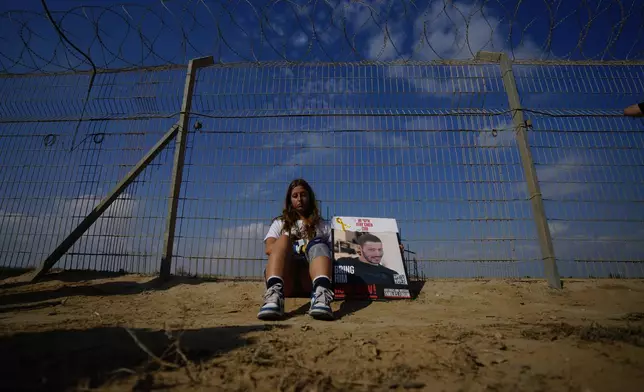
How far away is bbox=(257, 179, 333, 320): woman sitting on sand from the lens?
7.62 feet

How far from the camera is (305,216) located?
3.28m

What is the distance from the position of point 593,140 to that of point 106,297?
5.99 metres

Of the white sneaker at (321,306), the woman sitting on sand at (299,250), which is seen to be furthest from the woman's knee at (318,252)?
the white sneaker at (321,306)

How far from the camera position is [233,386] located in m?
1.13

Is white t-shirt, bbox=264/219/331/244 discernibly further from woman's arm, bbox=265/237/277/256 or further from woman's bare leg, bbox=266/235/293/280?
woman's bare leg, bbox=266/235/293/280

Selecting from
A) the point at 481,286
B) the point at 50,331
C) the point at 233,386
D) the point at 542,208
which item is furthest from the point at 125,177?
the point at 542,208

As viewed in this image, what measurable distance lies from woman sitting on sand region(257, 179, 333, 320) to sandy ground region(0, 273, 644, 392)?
146 mm

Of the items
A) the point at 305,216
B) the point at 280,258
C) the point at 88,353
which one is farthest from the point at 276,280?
the point at 88,353

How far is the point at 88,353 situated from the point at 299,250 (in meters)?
1.86

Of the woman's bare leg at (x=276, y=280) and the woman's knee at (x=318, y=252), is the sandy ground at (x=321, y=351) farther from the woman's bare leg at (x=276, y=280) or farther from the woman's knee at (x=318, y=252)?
the woman's knee at (x=318, y=252)

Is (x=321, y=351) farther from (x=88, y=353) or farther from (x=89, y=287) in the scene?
(x=89, y=287)

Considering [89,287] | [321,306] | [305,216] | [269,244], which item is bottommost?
[321,306]

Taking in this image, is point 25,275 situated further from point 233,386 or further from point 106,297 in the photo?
point 233,386

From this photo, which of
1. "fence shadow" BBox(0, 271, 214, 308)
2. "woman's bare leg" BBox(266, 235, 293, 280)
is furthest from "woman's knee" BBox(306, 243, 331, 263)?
"fence shadow" BBox(0, 271, 214, 308)
